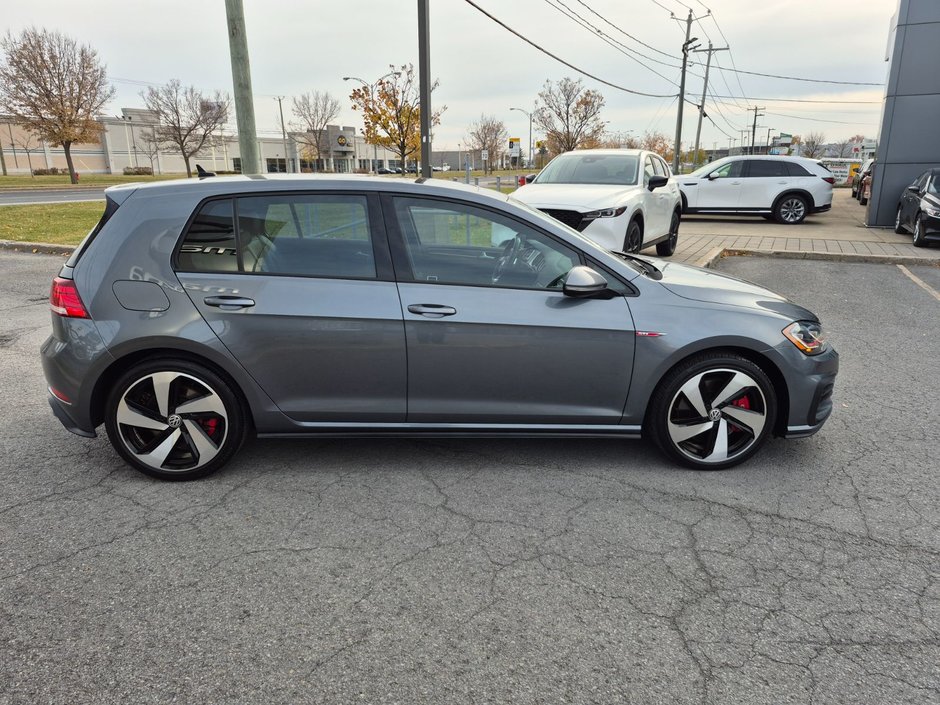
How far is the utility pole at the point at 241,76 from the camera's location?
24.9ft

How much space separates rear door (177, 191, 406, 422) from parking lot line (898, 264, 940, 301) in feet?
27.7

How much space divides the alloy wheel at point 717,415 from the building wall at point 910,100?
16157mm

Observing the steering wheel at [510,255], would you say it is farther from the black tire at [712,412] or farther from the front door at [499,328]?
the black tire at [712,412]

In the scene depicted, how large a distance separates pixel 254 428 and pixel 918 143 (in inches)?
708

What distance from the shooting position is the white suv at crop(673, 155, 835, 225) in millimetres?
17734

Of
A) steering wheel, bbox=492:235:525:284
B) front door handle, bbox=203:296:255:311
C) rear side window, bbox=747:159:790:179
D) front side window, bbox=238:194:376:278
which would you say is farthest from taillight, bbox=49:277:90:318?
rear side window, bbox=747:159:790:179

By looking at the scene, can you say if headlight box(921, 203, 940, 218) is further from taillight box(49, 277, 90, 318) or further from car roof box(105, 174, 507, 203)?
taillight box(49, 277, 90, 318)

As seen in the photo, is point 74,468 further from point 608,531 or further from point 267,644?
point 608,531

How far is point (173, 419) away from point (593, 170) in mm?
8273

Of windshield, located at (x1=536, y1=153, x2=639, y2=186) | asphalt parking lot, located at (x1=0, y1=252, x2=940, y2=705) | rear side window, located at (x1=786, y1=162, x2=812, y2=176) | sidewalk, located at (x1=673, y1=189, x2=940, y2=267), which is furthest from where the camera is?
rear side window, located at (x1=786, y1=162, x2=812, y2=176)

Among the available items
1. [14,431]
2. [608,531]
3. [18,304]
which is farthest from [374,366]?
[18,304]

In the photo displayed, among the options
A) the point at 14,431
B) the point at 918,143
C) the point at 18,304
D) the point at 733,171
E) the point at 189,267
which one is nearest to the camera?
the point at 189,267

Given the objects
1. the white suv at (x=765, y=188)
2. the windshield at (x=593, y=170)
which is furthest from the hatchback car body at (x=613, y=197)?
the white suv at (x=765, y=188)

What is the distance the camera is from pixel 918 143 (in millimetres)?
15969
